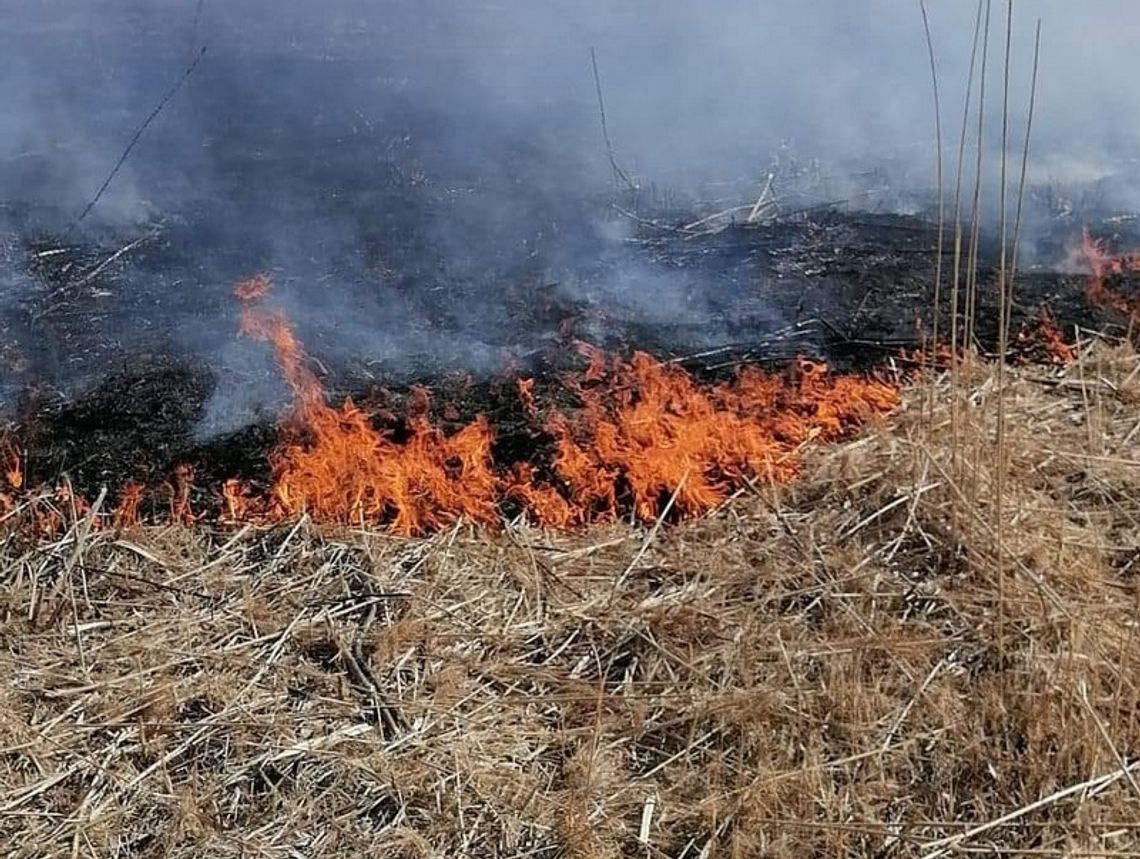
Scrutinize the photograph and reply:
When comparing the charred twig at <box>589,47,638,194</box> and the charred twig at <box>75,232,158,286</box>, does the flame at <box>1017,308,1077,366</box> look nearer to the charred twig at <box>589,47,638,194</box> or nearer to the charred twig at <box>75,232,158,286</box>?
the charred twig at <box>589,47,638,194</box>

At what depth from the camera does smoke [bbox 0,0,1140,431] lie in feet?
17.9

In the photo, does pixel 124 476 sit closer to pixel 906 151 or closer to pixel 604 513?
pixel 604 513

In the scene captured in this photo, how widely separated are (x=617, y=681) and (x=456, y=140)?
17.2ft

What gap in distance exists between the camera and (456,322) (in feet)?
17.2

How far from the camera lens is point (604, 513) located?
4121mm

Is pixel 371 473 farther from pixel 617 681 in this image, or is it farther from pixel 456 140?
pixel 456 140

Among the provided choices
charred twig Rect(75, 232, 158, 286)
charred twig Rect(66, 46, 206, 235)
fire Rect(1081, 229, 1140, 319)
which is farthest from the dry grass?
charred twig Rect(66, 46, 206, 235)

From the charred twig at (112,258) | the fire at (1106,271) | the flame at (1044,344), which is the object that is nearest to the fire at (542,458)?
the flame at (1044,344)

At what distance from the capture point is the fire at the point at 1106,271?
17.8 feet

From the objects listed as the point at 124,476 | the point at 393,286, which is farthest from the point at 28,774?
the point at 393,286

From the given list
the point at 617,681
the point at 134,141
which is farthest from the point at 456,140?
the point at 617,681

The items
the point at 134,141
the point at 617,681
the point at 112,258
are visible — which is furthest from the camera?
the point at 134,141

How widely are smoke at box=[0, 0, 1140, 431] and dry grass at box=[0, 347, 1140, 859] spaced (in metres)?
1.21

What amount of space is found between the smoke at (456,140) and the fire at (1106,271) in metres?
0.72
